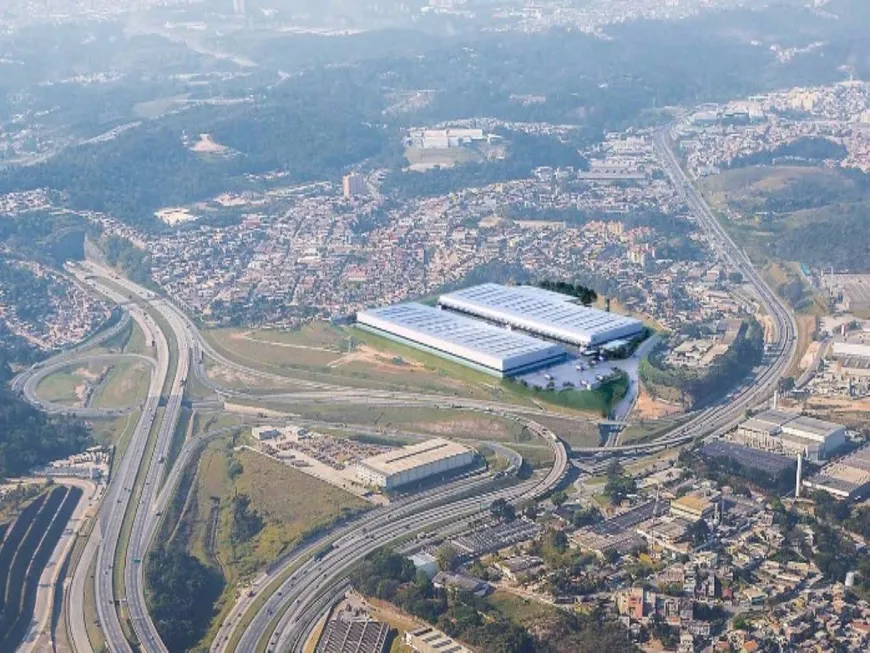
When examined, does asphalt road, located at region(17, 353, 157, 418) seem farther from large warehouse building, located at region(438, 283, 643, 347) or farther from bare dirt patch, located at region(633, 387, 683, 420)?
bare dirt patch, located at region(633, 387, 683, 420)

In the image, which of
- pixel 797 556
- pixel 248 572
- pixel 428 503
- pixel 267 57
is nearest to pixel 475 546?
pixel 428 503

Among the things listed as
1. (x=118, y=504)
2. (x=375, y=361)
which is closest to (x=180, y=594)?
(x=118, y=504)

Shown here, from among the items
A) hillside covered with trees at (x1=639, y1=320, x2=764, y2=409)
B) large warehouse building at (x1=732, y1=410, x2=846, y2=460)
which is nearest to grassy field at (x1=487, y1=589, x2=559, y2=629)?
large warehouse building at (x1=732, y1=410, x2=846, y2=460)

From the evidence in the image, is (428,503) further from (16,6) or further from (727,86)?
(16,6)

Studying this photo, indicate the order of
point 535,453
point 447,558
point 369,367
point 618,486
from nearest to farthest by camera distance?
point 447,558 < point 618,486 < point 535,453 < point 369,367

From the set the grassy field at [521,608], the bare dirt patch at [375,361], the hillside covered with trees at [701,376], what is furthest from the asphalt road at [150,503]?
the hillside covered with trees at [701,376]

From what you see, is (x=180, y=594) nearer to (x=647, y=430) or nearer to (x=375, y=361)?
(x=375, y=361)

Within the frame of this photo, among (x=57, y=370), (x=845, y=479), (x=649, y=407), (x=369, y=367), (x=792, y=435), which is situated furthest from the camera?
(x=57, y=370)
